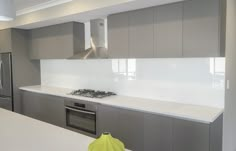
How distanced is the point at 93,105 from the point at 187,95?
4.54 ft

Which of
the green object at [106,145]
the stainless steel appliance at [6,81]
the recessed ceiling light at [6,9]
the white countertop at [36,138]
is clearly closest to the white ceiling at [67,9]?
the stainless steel appliance at [6,81]

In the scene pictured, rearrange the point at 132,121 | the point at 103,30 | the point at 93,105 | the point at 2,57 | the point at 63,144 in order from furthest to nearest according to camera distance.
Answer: the point at 2,57 → the point at 103,30 → the point at 93,105 → the point at 132,121 → the point at 63,144

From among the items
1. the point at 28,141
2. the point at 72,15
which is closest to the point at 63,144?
the point at 28,141

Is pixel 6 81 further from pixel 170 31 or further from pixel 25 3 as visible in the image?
pixel 170 31

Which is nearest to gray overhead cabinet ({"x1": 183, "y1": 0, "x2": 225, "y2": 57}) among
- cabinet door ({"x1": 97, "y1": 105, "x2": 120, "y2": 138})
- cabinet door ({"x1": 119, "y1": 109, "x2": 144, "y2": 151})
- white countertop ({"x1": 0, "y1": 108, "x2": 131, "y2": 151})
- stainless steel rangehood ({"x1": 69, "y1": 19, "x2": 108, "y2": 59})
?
cabinet door ({"x1": 119, "y1": 109, "x2": 144, "y2": 151})

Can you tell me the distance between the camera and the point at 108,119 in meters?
2.99

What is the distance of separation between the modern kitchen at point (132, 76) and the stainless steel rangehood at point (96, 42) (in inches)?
0.7

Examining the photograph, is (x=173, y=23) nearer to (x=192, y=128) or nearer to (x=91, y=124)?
(x=192, y=128)

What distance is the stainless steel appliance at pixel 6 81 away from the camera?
452cm

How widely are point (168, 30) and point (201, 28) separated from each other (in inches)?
15.7

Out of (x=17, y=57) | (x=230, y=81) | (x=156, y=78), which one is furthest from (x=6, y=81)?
(x=230, y=81)

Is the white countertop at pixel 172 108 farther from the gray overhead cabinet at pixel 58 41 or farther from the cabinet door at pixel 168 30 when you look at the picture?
the gray overhead cabinet at pixel 58 41

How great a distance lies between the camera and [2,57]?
4.59 m

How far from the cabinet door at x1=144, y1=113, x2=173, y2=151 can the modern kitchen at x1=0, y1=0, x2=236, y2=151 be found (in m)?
0.01
